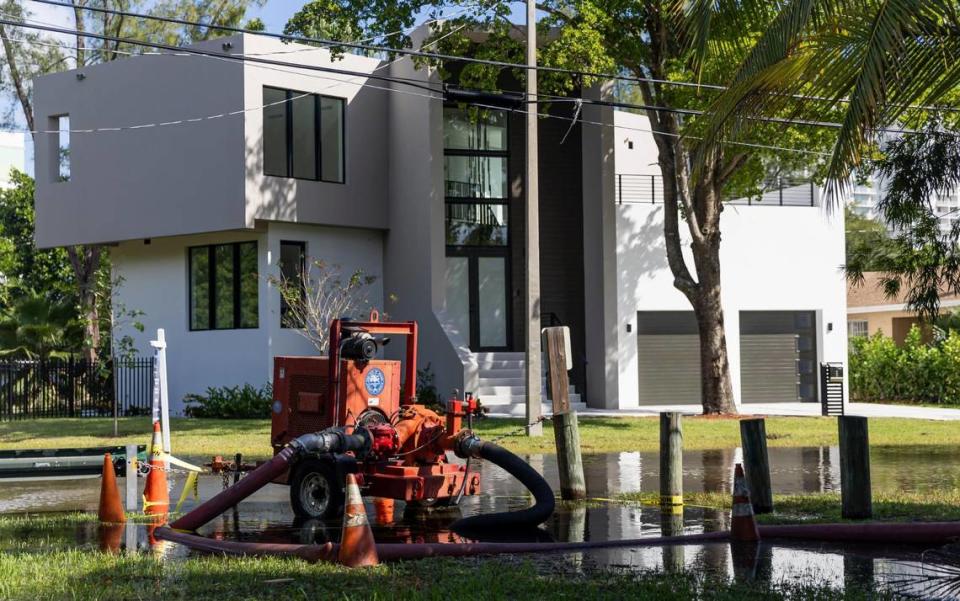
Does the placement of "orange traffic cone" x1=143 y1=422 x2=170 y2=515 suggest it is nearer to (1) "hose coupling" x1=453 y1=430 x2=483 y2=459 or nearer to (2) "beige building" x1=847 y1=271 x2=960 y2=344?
(1) "hose coupling" x1=453 y1=430 x2=483 y2=459

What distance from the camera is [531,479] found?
11.5 m

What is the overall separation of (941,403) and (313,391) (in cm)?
2651

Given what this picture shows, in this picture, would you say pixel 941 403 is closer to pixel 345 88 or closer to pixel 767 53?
pixel 345 88

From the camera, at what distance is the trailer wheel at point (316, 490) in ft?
39.3

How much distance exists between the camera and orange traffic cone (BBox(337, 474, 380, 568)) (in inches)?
354

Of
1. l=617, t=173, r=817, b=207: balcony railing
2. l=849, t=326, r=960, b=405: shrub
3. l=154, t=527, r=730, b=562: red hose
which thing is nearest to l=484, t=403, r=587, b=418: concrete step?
l=617, t=173, r=817, b=207: balcony railing

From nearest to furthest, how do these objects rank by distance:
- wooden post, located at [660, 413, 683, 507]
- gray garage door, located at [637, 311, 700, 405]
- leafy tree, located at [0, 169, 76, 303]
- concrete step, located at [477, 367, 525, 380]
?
1. wooden post, located at [660, 413, 683, 507]
2. concrete step, located at [477, 367, 525, 380]
3. gray garage door, located at [637, 311, 700, 405]
4. leafy tree, located at [0, 169, 76, 303]

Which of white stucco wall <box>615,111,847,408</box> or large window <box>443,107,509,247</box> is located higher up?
large window <box>443,107,509,247</box>

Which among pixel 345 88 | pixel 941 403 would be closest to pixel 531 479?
pixel 345 88

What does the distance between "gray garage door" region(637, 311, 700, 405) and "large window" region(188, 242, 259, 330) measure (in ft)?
32.5

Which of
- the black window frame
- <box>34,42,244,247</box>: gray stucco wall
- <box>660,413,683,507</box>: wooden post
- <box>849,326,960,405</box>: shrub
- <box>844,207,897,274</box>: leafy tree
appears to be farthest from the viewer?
<box>849,326,960,405</box>: shrub

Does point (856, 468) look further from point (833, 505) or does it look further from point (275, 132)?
point (275, 132)

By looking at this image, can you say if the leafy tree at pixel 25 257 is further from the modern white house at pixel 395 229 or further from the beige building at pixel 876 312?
the beige building at pixel 876 312

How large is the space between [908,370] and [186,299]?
20.8 m
